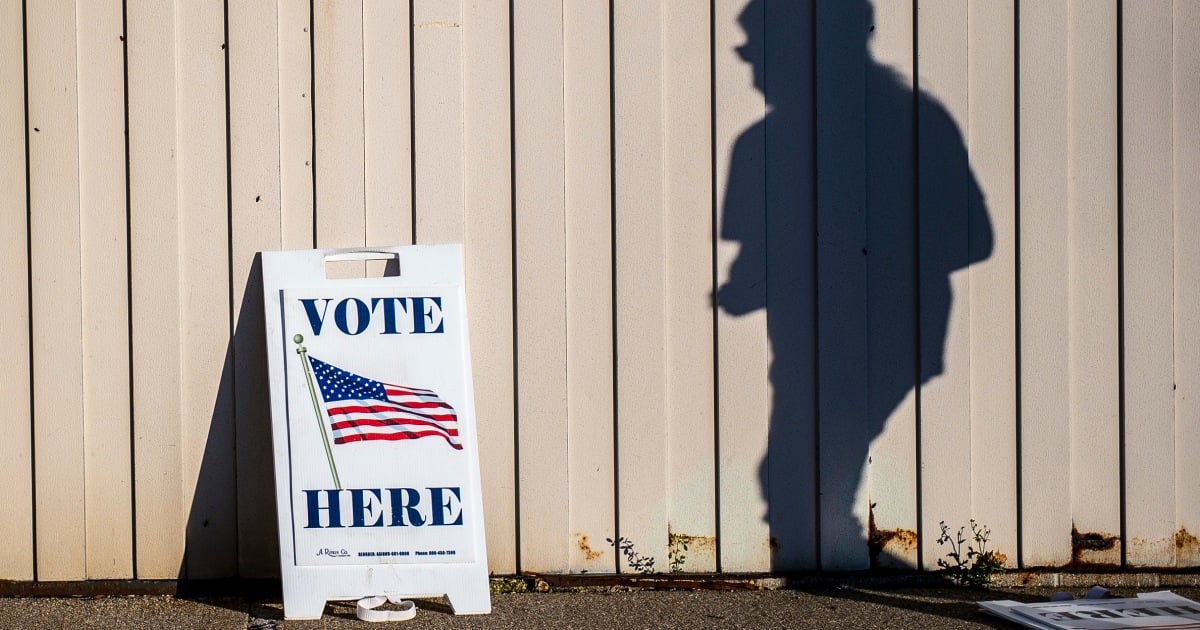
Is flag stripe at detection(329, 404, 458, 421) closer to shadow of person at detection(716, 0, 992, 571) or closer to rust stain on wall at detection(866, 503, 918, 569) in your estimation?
shadow of person at detection(716, 0, 992, 571)

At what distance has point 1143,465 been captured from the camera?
3145 millimetres

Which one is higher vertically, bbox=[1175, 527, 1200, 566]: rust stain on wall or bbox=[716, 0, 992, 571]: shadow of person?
bbox=[716, 0, 992, 571]: shadow of person

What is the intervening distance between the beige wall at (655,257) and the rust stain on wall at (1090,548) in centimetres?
3

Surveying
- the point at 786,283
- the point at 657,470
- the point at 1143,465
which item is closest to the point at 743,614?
the point at 657,470

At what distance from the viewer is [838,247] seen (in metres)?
3.12

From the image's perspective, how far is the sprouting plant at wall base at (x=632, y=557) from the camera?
10.2 feet

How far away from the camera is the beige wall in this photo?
3.00 metres

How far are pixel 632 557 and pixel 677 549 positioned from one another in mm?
134

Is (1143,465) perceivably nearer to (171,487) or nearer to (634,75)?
(634,75)

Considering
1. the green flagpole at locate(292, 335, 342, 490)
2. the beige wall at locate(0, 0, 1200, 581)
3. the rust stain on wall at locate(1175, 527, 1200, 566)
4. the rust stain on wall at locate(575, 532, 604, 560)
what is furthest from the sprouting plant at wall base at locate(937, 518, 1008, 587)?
the green flagpole at locate(292, 335, 342, 490)

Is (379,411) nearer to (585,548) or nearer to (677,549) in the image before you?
(585,548)

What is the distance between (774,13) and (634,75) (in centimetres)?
44

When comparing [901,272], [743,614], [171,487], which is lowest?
[743,614]

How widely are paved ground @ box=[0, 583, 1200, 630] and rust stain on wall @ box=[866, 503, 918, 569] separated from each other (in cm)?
9
